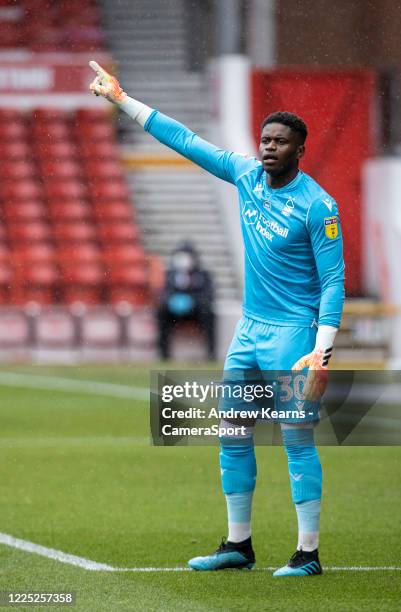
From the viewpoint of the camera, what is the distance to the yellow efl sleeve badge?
552 cm

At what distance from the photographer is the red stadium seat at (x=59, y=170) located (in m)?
21.3

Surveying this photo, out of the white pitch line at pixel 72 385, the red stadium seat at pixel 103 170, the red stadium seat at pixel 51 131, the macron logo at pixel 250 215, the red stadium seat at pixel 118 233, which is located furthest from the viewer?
the red stadium seat at pixel 51 131

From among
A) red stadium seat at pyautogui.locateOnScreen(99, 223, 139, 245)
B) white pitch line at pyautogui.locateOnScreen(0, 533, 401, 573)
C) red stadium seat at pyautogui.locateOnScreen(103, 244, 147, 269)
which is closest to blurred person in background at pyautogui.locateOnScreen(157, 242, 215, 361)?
red stadium seat at pyautogui.locateOnScreen(103, 244, 147, 269)

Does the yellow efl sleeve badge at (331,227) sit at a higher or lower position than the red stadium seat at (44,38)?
lower

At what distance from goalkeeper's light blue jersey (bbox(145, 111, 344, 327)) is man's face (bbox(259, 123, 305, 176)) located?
103 millimetres

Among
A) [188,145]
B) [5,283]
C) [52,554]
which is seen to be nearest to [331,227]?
[188,145]

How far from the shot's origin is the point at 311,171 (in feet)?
71.4

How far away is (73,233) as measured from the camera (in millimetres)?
20891

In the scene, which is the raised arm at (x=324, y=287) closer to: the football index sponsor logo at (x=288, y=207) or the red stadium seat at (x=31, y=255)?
the football index sponsor logo at (x=288, y=207)

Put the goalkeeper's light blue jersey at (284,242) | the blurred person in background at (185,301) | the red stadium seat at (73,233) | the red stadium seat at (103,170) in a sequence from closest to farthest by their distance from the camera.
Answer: the goalkeeper's light blue jersey at (284,242)
the blurred person in background at (185,301)
the red stadium seat at (73,233)
the red stadium seat at (103,170)

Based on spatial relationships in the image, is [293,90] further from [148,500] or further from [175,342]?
[148,500]

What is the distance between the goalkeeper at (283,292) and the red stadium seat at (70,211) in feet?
49.9

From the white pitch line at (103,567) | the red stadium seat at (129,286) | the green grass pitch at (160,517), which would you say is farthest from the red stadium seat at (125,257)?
the white pitch line at (103,567)

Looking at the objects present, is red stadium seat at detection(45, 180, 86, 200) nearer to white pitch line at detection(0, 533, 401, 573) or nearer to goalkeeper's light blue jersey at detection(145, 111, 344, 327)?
white pitch line at detection(0, 533, 401, 573)
